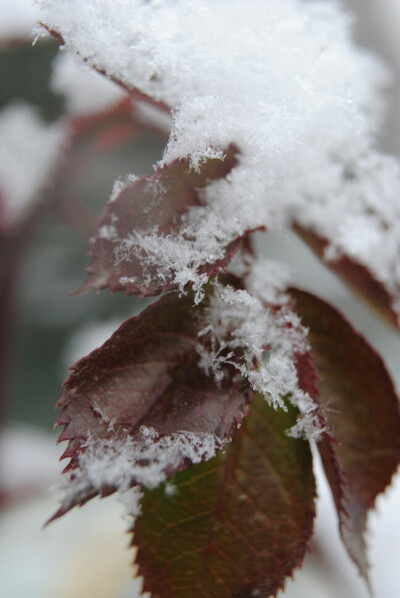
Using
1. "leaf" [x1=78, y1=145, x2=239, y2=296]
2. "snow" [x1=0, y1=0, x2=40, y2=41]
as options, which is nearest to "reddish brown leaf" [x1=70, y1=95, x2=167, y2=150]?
"snow" [x1=0, y1=0, x2=40, y2=41]

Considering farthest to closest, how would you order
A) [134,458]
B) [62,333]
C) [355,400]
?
[62,333]
[355,400]
[134,458]

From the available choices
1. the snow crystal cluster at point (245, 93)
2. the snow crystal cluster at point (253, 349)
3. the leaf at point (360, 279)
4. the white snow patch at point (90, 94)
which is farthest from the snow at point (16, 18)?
the snow crystal cluster at point (253, 349)

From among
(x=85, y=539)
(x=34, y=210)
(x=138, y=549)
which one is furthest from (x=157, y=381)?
(x=85, y=539)

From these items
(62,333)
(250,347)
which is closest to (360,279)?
(250,347)

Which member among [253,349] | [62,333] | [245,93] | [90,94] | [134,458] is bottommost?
[134,458]

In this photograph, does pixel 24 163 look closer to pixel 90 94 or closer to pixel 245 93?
pixel 90 94

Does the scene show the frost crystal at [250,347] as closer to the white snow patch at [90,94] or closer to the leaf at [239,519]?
the leaf at [239,519]

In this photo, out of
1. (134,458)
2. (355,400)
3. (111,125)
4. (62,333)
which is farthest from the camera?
(62,333)

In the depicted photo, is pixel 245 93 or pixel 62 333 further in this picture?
pixel 62 333
